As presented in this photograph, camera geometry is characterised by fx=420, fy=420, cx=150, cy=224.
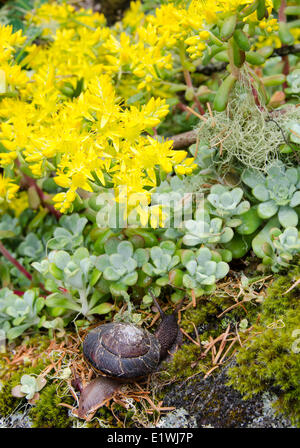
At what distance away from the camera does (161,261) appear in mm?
1771

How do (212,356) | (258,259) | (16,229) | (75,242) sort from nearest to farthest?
1. (212,356)
2. (258,259)
3. (75,242)
4. (16,229)

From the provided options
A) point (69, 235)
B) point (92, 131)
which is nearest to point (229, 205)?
point (92, 131)

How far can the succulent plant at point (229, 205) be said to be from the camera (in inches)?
70.7

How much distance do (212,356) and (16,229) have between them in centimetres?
137

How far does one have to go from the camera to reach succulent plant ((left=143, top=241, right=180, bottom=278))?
1747 millimetres

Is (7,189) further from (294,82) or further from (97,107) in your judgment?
(294,82)

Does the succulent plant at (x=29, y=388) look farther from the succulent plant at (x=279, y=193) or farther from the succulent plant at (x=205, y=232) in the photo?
the succulent plant at (x=279, y=193)

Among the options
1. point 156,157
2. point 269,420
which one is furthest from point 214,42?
point 269,420

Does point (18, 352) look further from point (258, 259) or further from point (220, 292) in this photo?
point (258, 259)

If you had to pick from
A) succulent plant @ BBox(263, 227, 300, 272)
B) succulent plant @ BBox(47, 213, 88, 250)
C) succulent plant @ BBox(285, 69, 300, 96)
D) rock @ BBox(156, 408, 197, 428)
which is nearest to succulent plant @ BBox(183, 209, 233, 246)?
succulent plant @ BBox(263, 227, 300, 272)

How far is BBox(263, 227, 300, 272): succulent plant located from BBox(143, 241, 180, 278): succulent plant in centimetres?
37

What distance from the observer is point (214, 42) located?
1.55 m

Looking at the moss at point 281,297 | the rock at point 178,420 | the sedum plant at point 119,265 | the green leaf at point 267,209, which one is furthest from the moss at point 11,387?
the green leaf at point 267,209

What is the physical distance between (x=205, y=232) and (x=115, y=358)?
629mm
